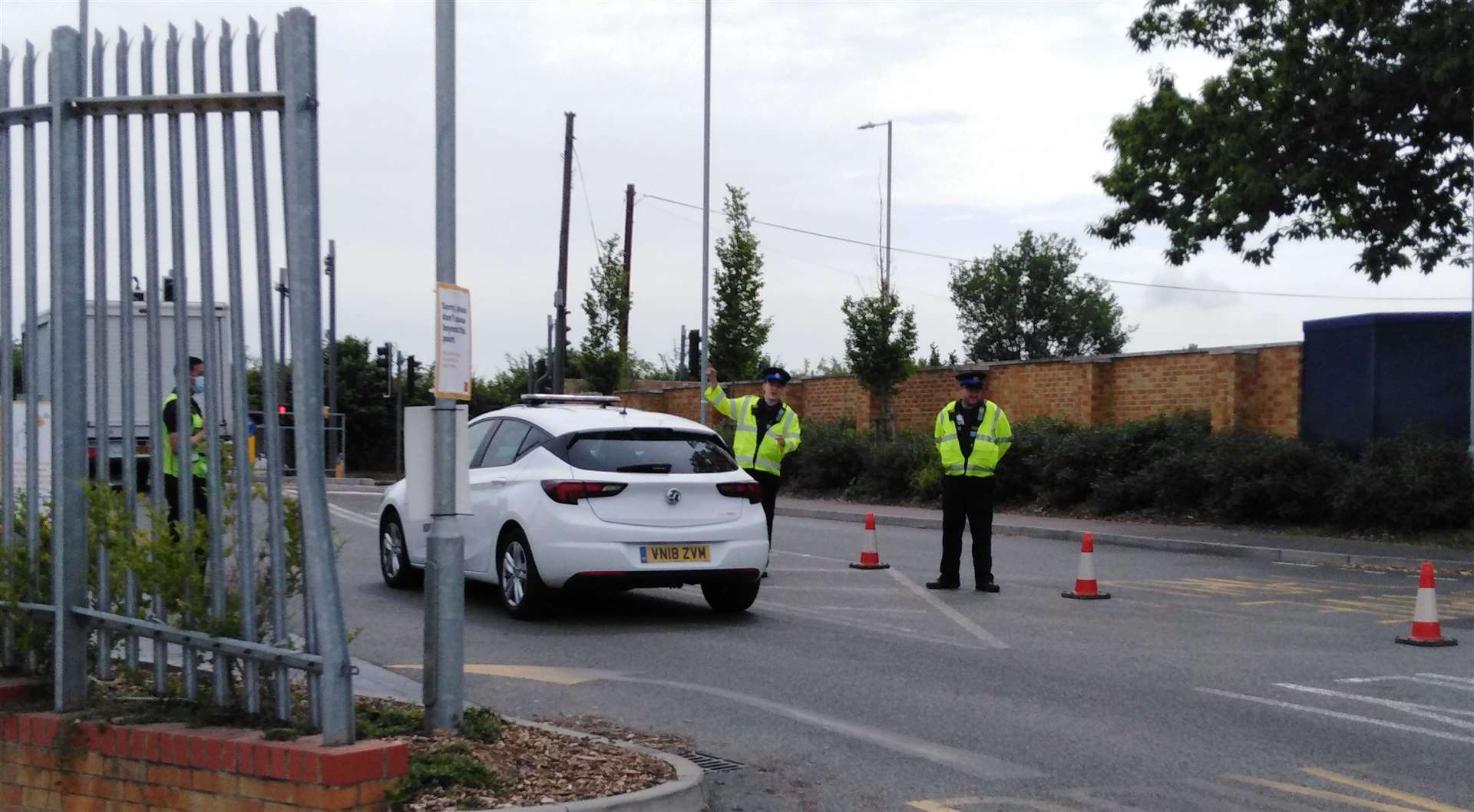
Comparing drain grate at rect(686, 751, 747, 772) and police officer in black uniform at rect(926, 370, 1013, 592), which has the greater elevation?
police officer in black uniform at rect(926, 370, 1013, 592)

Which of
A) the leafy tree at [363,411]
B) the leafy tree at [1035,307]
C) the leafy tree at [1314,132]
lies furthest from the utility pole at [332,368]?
the leafy tree at [1035,307]

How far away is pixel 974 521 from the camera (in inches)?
526

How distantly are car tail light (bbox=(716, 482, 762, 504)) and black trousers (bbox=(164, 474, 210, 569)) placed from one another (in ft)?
17.0

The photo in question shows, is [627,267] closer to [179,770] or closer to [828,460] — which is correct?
[828,460]

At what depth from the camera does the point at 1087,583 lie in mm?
13148

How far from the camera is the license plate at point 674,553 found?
35.1 ft

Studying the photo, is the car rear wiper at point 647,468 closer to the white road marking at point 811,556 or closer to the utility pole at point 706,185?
the white road marking at point 811,556

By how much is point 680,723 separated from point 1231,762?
8.46 feet

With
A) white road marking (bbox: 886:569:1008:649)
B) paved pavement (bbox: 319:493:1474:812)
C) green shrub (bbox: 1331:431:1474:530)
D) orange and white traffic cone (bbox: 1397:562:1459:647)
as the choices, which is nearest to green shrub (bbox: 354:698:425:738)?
paved pavement (bbox: 319:493:1474:812)

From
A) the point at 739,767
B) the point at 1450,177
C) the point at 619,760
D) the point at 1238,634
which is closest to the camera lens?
the point at 619,760

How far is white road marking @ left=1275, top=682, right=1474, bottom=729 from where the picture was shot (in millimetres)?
7859

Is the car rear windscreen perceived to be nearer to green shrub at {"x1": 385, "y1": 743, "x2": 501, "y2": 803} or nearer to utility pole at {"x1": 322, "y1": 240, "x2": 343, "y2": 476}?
green shrub at {"x1": 385, "y1": 743, "x2": 501, "y2": 803}

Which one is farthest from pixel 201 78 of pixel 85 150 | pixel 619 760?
pixel 619 760

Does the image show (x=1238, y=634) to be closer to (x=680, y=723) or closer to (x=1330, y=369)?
(x=680, y=723)
